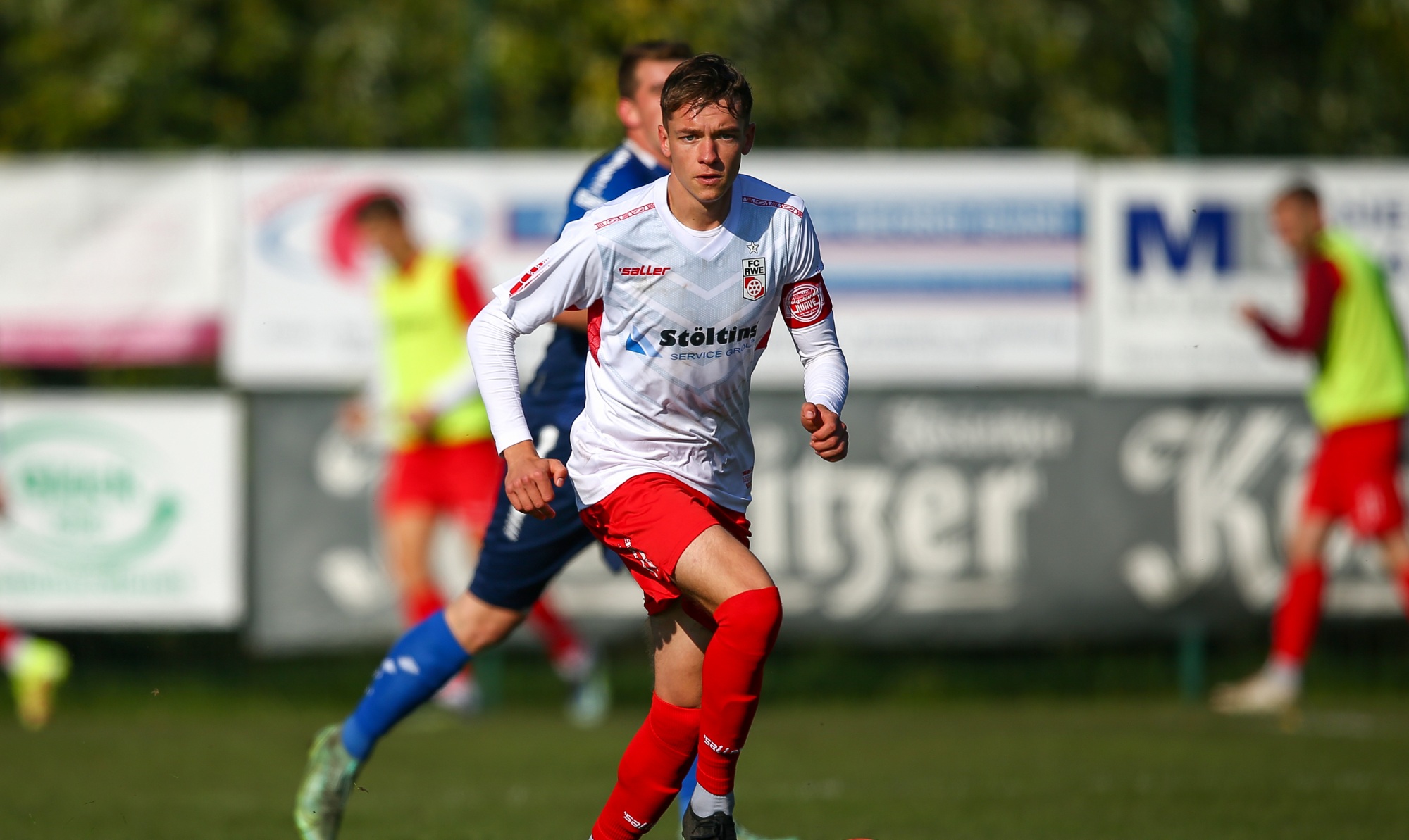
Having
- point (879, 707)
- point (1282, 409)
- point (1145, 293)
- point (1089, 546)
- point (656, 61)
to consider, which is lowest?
point (879, 707)

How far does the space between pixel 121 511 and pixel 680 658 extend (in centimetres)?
550

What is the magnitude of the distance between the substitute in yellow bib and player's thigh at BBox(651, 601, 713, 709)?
4.19 meters

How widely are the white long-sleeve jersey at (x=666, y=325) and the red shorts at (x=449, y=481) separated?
427cm

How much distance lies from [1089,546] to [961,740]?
1.73 metres

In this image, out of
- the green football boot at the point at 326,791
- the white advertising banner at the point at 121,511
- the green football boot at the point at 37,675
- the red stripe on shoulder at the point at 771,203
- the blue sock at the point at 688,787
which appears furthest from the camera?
the white advertising banner at the point at 121,511

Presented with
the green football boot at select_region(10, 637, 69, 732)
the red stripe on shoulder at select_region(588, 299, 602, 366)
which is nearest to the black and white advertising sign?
the green football boot at select_region(10, 637, 69, 732)

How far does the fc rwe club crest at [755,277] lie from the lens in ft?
12.5

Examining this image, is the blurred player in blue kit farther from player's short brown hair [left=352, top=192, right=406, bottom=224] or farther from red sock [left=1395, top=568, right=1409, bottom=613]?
red sock [left=1395, top=568, right=1409, bottom=613]

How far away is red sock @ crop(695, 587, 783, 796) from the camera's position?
3590 mm

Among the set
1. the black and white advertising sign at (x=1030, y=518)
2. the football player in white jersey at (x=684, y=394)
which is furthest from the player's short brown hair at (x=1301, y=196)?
the football player in white jersey at (x=684, y=394)

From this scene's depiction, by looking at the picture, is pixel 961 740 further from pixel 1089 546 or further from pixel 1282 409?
pixel 1282 409

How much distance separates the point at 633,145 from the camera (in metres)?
4.98

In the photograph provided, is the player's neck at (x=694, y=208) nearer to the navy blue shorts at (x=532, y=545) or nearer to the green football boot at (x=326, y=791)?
the navy blue shorts at (x=532, y=545)

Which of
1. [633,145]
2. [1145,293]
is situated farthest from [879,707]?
[633,145]
